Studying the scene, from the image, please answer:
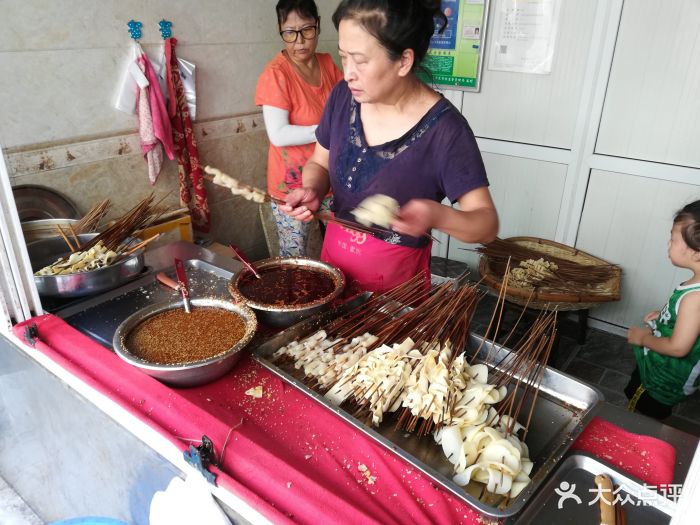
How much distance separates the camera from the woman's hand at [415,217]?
136 centimetres

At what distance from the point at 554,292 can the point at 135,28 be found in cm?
282

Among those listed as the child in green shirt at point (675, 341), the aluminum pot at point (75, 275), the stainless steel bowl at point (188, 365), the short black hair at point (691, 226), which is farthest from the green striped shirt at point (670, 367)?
the aluminum pot at point (75, 275)

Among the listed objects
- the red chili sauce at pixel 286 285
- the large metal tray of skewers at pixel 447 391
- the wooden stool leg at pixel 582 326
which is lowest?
the wooden stool leg at pixel 582 326

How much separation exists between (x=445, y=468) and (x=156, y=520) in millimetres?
755

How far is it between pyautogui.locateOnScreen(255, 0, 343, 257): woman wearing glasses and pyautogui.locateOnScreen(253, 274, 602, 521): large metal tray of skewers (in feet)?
5.04

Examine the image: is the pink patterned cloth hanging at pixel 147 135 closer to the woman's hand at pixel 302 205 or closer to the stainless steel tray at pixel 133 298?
the stainless steel tray at pixel 133 298

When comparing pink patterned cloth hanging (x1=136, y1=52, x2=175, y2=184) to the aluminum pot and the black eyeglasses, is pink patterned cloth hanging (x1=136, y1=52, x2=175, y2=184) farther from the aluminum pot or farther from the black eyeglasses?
the aluminum pot

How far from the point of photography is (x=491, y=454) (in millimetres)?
1070

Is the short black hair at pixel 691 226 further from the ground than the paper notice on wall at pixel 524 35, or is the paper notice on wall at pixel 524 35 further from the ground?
the paper notice on wall at pixel 524 35

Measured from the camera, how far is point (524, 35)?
3.50 metres

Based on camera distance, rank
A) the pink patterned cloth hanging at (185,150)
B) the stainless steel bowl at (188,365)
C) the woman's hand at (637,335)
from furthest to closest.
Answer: the pink patterned cloth hanging at (185,150), the woman's hand at (637,335), the stainless steel bowl at (188,365)

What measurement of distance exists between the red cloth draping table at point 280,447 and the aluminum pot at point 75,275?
0.98 ft

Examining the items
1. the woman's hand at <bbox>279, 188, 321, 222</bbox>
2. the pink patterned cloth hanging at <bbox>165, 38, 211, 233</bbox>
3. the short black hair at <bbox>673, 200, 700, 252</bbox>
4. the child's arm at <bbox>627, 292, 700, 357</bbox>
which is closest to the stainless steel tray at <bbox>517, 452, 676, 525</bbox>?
the woman's hand at <bbox>279, 188, 321, 222</bbox>

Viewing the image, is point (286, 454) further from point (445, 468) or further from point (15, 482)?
point (15, 482)
